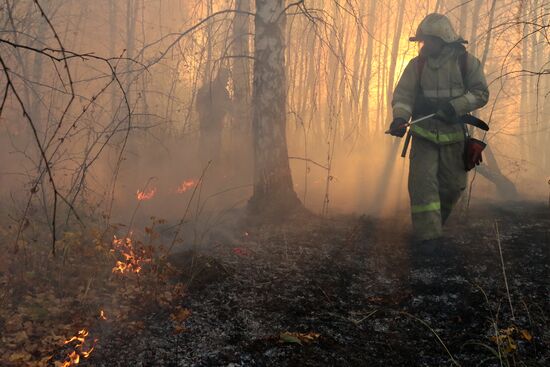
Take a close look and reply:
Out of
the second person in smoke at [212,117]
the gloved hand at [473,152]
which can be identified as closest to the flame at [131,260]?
the gloved hand at [473,152]

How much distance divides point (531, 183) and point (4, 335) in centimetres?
1198

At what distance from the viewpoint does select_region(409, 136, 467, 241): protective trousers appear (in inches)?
155

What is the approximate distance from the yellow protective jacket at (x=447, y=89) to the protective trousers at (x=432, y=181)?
0.33 feet

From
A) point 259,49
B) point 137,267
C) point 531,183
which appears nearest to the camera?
point 137,267

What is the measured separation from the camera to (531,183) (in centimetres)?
1105

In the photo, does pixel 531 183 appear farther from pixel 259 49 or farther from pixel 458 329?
pixel 458 329

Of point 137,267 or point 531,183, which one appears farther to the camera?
point 531,183

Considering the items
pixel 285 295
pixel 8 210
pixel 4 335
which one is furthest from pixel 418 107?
pixel 8 210

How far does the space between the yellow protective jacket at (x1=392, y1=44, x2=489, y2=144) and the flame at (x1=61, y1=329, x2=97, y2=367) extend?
10.3 feet

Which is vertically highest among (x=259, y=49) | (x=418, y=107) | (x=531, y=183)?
(x=259, y=49)

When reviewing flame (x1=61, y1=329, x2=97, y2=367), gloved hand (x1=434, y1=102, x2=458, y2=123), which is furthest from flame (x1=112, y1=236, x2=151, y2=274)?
gloved hand (x1=434, y1=102, x2=458, y2=123)

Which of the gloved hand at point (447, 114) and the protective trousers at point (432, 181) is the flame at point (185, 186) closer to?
the protective trousers at point (432, 181)

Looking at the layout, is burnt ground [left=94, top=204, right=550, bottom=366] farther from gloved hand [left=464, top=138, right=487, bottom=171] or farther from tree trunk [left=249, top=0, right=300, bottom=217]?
tree trunk [left=249, top=0, right=300, bottom=217]

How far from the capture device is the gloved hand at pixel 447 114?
3.94 m
